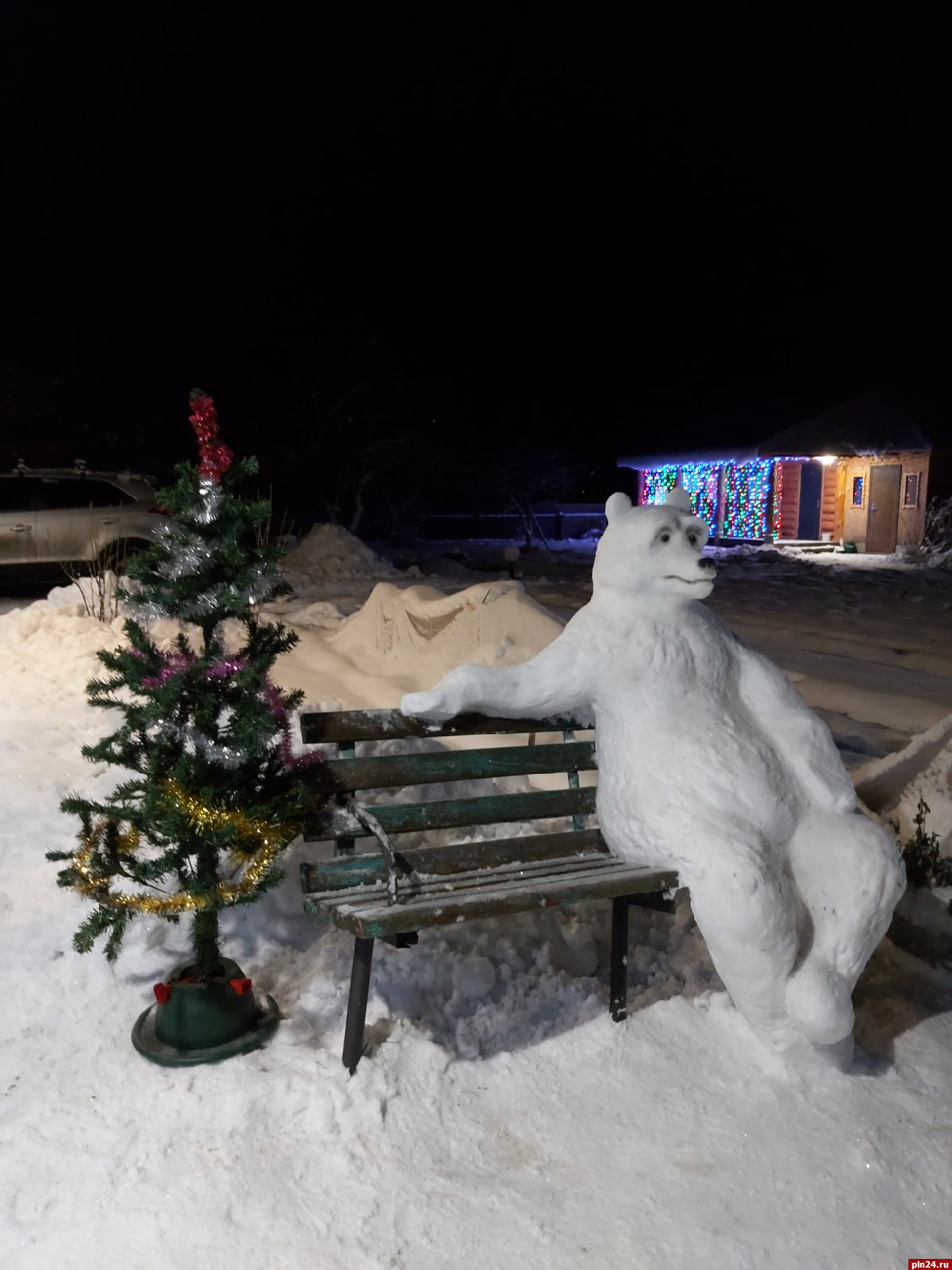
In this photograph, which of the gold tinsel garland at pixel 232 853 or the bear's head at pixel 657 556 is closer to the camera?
the gold tinsel garland at pixel 232 853

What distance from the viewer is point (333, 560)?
14.0m

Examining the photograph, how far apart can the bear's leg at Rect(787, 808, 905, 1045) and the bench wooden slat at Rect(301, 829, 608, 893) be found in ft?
2.28

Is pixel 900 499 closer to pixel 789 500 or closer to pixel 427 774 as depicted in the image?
pixel 789 500

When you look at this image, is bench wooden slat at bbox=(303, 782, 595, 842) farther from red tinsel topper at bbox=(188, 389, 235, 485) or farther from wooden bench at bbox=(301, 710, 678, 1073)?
red tinsel topper at bbox=(188, 389, 235, 485)

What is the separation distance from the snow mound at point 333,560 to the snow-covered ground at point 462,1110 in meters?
9.47

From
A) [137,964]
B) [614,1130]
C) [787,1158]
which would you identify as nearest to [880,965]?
[787,1158]

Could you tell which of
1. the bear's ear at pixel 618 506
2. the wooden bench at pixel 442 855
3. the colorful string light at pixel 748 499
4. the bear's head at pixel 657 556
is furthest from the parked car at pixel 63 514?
the colorful string light at pixel 748 499

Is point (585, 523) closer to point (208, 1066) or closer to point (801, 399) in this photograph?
point (801, 399)

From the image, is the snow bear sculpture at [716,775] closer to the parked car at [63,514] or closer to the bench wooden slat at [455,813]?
the bench wooden slat at [455,813]

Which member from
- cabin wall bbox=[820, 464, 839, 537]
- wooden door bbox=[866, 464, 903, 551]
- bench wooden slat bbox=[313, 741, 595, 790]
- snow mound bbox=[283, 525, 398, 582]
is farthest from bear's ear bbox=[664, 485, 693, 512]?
cabin wall bbox=[820, 464, 839, 537]

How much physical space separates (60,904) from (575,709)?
1.87 metres

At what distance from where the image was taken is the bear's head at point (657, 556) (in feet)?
10.1

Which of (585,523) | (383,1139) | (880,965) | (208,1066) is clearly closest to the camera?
(383,1139)

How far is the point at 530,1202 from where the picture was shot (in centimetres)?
242
